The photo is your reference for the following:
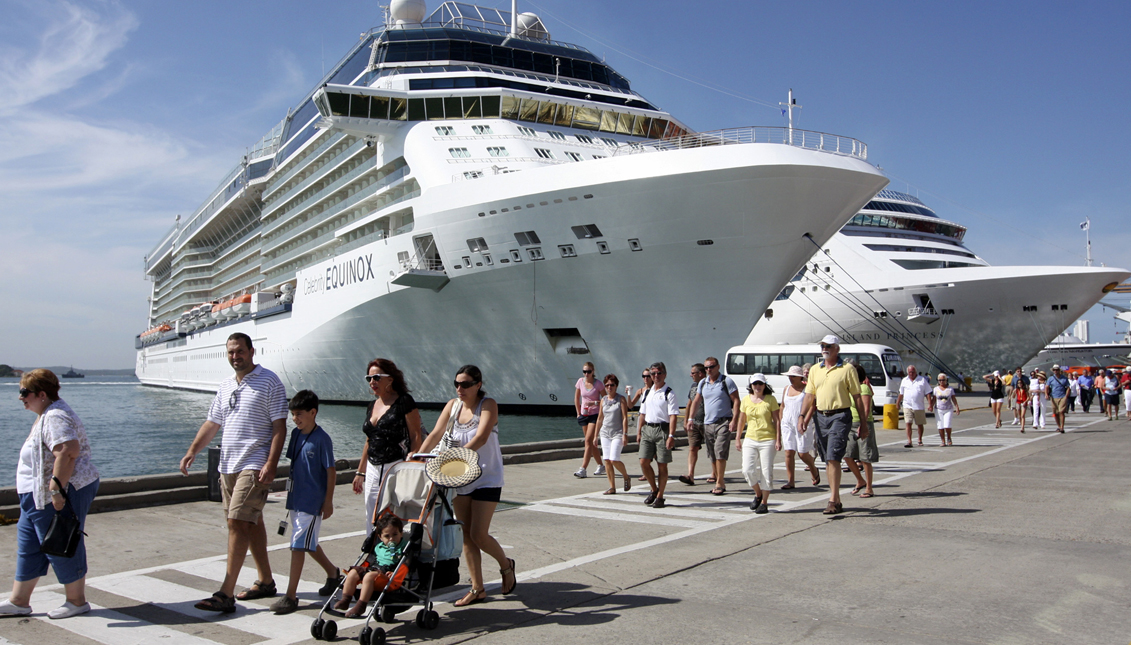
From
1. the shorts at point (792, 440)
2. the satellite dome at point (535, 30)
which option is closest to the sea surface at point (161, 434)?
the shorts at point (792, 440)

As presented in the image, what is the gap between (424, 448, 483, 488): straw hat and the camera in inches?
172

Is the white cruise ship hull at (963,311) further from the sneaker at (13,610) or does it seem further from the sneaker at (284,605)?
the sneaker at (13,610)

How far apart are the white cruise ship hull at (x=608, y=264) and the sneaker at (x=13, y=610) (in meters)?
14.9

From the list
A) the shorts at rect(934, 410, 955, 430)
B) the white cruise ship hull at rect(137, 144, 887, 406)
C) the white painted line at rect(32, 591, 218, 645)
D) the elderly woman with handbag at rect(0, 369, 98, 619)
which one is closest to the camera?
the white painted line at rect(32, 591, 218, 645)

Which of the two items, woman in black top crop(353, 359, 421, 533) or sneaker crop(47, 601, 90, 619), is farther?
woman in black top crop(353, 359, 421, 533)

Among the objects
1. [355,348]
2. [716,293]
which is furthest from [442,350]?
[716,293]

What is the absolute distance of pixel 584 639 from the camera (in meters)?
3.99

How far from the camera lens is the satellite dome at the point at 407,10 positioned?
1209 inches

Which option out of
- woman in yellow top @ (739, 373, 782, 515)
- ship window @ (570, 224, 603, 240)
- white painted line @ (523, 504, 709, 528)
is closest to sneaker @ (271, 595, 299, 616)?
white painted line @ (523, 504, 709, 528)

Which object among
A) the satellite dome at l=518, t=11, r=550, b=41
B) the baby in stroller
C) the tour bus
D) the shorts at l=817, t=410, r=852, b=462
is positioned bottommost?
the baby in stroller

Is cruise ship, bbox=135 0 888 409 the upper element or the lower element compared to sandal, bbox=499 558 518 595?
upper

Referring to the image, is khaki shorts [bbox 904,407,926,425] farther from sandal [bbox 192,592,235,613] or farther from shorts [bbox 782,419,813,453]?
sandal [bbox 192,592,235,613]

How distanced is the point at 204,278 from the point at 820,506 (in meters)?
54.9

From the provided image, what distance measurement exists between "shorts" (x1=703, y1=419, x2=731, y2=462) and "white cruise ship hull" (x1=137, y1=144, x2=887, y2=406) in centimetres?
933
